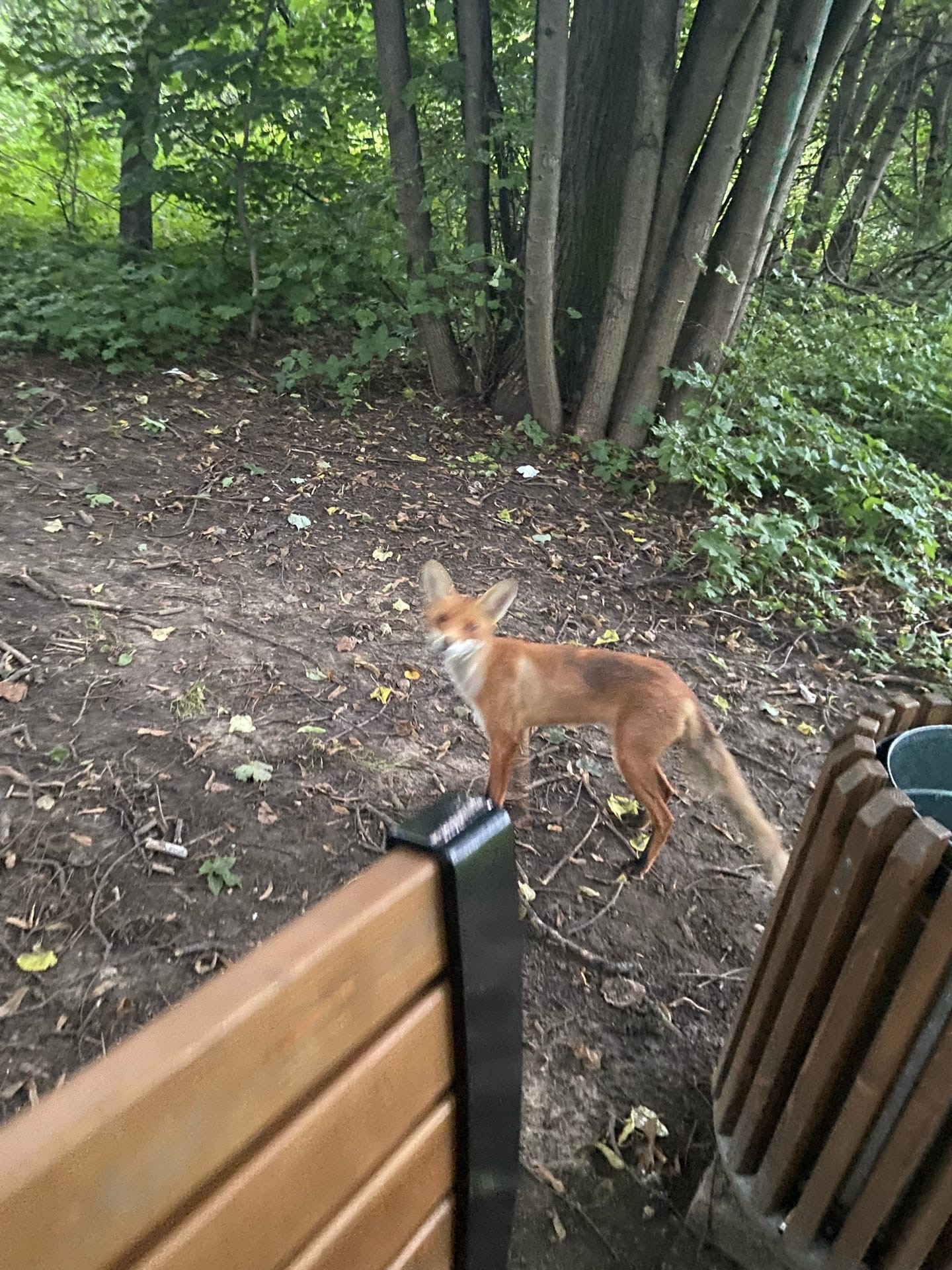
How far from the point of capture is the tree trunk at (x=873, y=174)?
1052 cm

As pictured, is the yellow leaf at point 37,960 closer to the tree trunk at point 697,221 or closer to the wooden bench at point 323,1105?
the wooden bench at point 323,1105

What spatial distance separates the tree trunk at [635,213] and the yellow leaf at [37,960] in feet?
17.3

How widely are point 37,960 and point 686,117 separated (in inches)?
248

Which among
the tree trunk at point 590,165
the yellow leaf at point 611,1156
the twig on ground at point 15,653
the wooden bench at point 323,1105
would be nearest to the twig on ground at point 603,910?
the yellow leaf at point 611,1156

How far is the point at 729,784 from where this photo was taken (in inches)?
117

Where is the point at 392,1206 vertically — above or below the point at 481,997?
below

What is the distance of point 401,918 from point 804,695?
4.01m

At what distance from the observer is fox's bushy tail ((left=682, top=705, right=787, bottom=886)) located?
2.90 metres

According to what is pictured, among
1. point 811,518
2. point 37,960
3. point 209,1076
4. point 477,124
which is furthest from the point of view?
point 477,124

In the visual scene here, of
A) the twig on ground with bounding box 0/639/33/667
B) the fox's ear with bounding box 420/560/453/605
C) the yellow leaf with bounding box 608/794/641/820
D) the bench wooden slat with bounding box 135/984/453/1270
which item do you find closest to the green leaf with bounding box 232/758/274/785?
the fox's ear with bounding box 420/560/453/605

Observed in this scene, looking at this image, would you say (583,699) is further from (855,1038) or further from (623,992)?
(855,1038)

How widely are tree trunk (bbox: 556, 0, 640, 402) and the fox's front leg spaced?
4.29 m

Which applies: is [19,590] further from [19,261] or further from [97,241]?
[97,241]

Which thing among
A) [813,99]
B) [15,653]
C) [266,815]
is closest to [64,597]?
[15,653]
